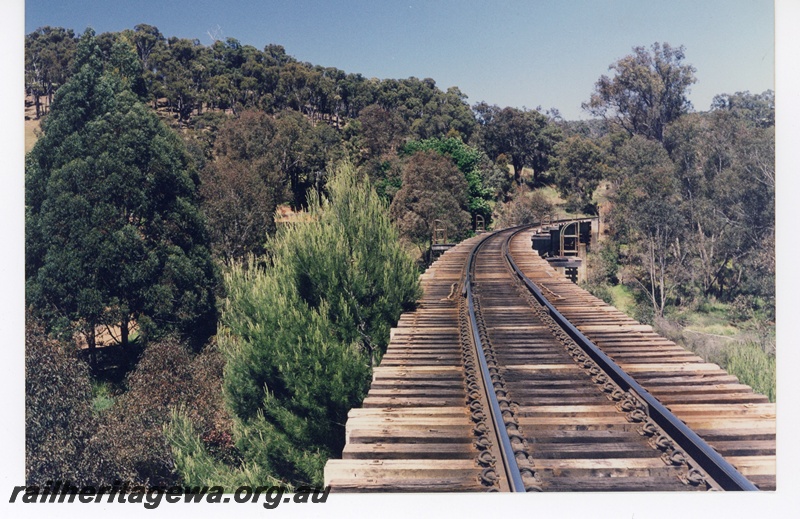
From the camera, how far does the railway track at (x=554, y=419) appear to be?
4.55 m

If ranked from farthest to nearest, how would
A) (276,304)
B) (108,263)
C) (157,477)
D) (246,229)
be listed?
(246,229), (108,263), (157,477), (276,304)

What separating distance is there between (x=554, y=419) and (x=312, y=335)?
6295mm

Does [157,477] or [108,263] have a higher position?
[108,263]

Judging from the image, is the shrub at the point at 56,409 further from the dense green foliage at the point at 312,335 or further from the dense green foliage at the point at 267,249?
the dense green foliage at the point at 312,335

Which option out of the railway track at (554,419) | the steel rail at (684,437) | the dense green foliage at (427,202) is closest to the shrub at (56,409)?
the railway track at (554,419)

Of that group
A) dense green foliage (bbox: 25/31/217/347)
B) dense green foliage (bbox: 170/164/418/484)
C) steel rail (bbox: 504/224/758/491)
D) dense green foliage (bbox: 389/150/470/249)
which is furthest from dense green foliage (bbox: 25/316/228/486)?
dense green foliage (bbox: 389/150/470/249)

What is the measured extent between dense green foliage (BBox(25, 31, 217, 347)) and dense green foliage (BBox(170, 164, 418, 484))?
8870mm

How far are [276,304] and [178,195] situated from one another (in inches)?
567

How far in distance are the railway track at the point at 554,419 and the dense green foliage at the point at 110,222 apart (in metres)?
15.6

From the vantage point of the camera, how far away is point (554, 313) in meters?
9.32

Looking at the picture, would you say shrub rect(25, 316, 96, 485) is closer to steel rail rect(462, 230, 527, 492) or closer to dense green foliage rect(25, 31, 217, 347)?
dense green foliage rect(25, 31, 217, 347)

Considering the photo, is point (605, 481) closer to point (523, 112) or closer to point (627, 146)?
point (627, 146)

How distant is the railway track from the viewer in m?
4.55
